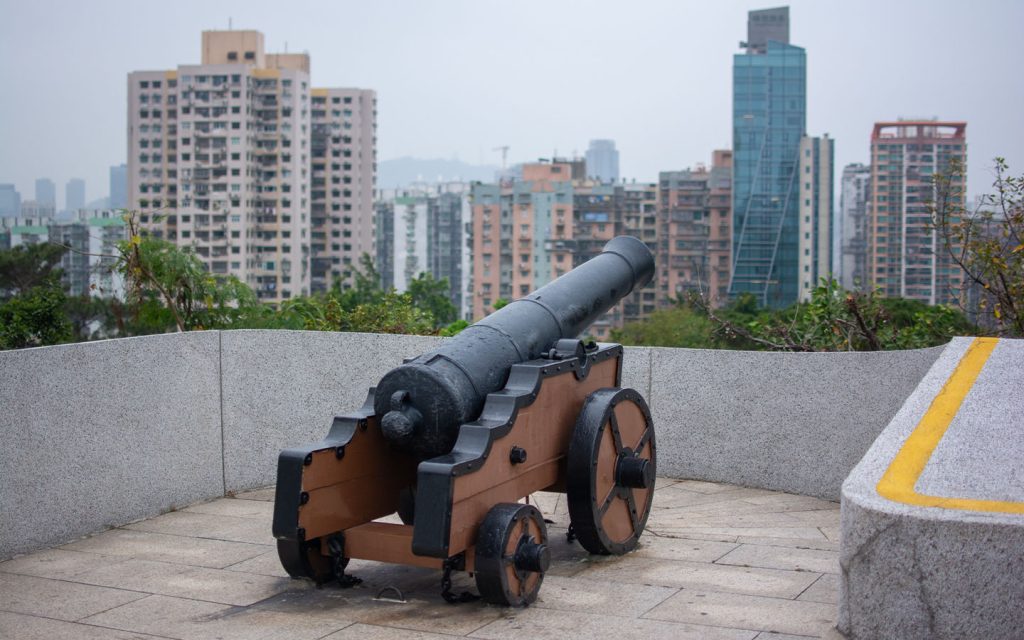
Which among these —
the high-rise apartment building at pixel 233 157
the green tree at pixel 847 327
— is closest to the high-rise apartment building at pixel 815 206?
the high-rise apartment building at pixel 233 157

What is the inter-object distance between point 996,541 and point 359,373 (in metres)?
5.18

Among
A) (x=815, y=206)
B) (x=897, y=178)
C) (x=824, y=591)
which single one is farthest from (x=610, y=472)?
(x=815, y=206)

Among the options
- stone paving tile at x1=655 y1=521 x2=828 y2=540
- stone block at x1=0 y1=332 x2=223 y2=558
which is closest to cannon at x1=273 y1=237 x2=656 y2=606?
stone paving tile at x1=655 y1=521 x2=828 y2=540

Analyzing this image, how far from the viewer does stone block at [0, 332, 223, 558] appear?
6.12 metres

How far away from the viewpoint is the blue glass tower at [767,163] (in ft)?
280

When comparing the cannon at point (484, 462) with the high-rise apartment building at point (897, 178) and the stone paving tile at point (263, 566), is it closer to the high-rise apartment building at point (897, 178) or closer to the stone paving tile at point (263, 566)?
the stone paving tile at point (263, 566)

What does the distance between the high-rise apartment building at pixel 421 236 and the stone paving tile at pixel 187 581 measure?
405 ft

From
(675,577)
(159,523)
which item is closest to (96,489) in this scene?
A: (159,523)

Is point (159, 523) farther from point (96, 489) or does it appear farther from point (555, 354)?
point (555, 354)


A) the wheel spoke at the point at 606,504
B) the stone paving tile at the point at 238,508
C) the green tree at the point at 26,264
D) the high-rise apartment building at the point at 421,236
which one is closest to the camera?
the wheel spoke at the point at 606,504

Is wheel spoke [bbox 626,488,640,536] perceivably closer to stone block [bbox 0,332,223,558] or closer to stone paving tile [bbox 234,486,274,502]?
stone paving tile [bbox 234,486,274,502]

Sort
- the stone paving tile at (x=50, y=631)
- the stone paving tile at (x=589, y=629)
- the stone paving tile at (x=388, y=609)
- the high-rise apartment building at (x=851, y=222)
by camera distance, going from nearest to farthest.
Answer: the stone paving tile at (x=589, y=629) < the stone paving tile at (x=50, y=631) < the stone paving tile at (x=388, y=609) < the high-rise apartment building at (x=851, y=222)

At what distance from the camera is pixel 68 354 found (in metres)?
6.42

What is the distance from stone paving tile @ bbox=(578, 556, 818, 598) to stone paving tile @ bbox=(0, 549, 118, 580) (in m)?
2.51
